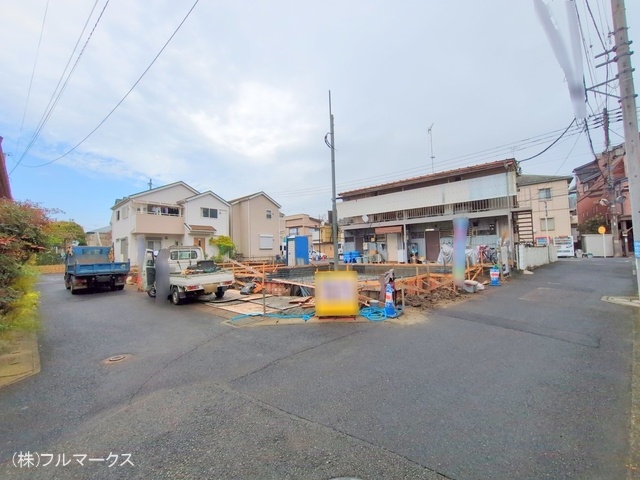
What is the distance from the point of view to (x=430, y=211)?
2386 cm

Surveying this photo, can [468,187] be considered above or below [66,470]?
above

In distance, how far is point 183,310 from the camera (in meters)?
9.12

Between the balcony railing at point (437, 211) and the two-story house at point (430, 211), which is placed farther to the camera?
the balcony railing at point (437, 211)

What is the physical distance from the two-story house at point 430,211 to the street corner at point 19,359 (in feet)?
71.4

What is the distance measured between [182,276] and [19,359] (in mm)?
4765

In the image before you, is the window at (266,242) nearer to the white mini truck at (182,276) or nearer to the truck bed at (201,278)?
the white mini truck at (182,276)

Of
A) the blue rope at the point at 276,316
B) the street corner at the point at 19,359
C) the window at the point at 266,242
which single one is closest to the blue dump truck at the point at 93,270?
the street corner at the point at 19,359

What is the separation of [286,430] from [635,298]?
38.0 feet

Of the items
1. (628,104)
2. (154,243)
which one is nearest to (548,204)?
(628,104)

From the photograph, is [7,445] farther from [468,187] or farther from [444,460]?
[468,187]

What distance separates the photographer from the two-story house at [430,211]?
64.7ft

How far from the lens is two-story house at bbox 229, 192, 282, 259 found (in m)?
29.1

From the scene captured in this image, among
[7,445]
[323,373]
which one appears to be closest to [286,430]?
[323,373]

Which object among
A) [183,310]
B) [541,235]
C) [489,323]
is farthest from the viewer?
[541,235]
